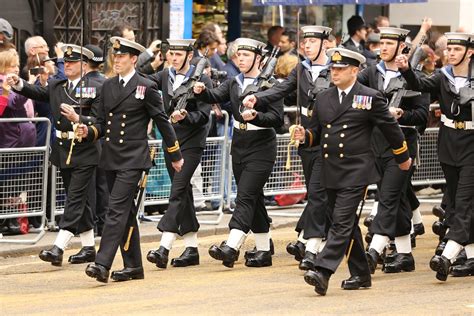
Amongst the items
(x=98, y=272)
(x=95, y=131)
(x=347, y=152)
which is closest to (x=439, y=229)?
(x=347, y=152)

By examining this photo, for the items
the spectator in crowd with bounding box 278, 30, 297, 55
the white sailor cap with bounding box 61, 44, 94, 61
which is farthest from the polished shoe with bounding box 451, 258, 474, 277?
the spectator in crowd with bounding box 278, 30, 297, 55

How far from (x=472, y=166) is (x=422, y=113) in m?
0.80

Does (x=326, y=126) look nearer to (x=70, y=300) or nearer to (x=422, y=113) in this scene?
(x=422, y=113)

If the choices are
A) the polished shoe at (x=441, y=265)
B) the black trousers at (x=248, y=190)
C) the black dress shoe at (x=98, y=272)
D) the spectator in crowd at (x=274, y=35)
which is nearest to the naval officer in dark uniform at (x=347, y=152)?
the polished shoe at (x=441, y=265)

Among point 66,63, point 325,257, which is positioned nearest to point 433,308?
point 325,257

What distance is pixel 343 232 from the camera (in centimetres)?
1197

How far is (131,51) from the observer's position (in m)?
12.9

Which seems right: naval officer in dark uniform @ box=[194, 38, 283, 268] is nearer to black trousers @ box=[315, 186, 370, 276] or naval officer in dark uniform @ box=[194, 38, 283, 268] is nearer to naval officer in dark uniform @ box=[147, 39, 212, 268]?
naval officer in dark uniform @ box=[147, 39, 212, 268]

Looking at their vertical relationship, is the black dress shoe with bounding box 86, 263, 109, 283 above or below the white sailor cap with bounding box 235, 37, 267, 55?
below

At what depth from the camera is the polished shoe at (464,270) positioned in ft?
43.2

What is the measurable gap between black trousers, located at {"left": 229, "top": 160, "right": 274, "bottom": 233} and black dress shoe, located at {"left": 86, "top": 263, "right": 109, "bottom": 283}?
1.60 m

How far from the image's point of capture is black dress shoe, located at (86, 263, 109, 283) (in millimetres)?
12414

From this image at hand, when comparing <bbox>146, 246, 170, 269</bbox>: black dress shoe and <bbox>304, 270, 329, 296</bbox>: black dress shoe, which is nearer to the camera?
<bbox>304, 270, 329, 296</bbox>: black dress shoe

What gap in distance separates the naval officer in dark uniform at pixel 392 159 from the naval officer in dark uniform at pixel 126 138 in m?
2.01
